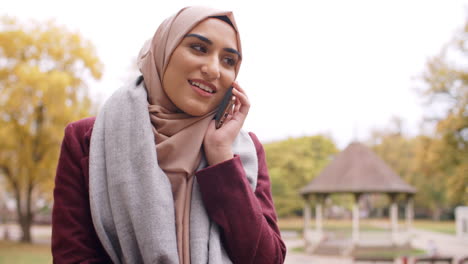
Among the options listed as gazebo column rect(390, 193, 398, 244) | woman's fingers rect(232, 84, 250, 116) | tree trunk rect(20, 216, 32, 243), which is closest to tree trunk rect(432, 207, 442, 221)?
gazebo column rect(390, 193, 398, 244)

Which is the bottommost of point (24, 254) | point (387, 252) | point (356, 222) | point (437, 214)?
point (437, 214)

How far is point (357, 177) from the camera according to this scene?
20.1m

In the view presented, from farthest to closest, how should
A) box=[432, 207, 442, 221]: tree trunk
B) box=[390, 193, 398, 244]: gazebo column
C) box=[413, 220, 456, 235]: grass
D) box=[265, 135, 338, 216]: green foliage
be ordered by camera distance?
box=[432, 207, 442, 221]: tree trunk → box=[413, 220, 456, 235]: grass → box=[265, 135, 338, 216]: green foliage → box=[390, 193, 398, 244]: gazebo column

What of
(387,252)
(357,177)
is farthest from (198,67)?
(387,252)

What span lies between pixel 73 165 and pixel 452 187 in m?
20.3

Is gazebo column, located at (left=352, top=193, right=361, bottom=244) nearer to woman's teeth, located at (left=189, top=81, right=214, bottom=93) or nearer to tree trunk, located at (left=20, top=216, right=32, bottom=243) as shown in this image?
tree trunk, located at (left=20, top=216, right=32, bottom=243)

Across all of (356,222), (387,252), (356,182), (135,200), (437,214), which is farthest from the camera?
(437,214)

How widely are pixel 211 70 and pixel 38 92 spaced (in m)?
18.5

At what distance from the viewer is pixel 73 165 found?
1.64 metres

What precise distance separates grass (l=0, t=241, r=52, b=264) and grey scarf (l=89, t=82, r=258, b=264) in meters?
14.1

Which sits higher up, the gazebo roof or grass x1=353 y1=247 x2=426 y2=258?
the gazebo roof

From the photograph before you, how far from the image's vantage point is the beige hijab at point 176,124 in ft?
5.24

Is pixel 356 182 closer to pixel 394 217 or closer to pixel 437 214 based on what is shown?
pixel 394 217

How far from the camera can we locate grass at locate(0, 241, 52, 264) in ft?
50.0
